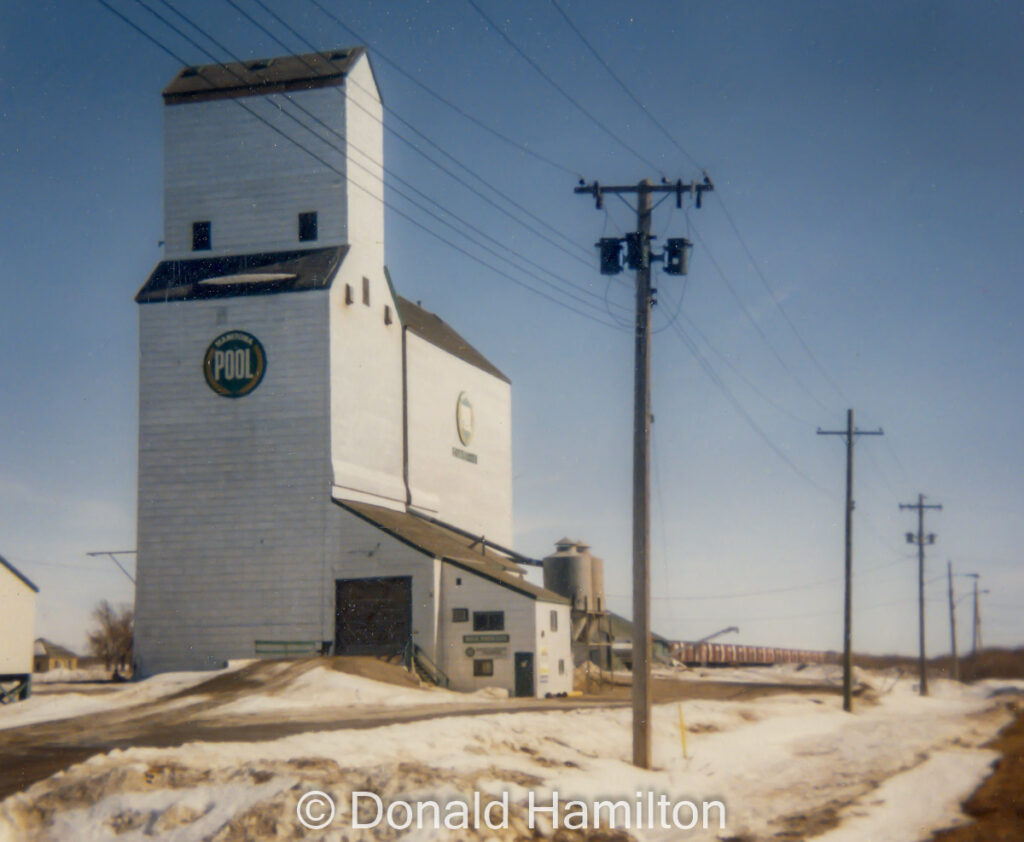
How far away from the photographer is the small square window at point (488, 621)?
148 ft

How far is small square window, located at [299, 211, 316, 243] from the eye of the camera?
49.4m

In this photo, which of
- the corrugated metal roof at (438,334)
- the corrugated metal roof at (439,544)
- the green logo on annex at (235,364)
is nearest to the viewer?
the corrugated metal roof at (439,544)

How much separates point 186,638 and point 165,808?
33628mm

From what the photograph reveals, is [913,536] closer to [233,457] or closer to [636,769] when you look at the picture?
[233,457]

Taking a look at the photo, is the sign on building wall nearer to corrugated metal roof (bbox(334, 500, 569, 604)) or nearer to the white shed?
corrugated metal roof (bbox(334, 500, 569, 604))

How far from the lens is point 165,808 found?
14180 millimetres

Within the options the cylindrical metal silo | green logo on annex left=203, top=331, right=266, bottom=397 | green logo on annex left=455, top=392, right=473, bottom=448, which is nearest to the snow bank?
green logo on annex left=203, top=331, right=266, bottom=397

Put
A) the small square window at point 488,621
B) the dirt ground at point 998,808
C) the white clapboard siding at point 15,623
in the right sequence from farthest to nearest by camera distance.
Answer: the white clapboard siding at point 15,623
the small square window at point 488,621
the dirt ground at point 998,808

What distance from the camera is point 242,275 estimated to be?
158ft

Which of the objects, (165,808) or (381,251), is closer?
(165,808)

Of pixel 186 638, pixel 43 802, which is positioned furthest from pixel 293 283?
pixel 43 802

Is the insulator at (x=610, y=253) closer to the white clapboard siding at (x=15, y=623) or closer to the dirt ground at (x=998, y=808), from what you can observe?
the dirt ground at (x=998, y=808)

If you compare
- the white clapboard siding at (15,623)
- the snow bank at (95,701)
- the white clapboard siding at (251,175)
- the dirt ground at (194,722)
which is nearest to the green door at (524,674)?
the dirt ground at (194,722)

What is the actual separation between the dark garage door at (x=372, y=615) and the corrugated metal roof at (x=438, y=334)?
14.1m
